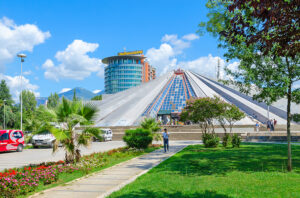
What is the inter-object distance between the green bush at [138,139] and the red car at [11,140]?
30.9 ft

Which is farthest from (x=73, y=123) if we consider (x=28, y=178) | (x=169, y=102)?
(x=169, y=102)

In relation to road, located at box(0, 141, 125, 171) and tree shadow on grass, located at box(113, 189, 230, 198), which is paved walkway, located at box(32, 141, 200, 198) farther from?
road, located at box(0, 141, 125, 171)

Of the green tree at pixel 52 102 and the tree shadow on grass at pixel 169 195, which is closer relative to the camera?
the tree shadow on grass at pixel 169 195

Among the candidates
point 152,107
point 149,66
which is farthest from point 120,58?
point 152,107

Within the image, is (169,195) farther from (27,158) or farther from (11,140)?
(11,140)

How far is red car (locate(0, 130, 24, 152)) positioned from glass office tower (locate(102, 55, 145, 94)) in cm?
12479

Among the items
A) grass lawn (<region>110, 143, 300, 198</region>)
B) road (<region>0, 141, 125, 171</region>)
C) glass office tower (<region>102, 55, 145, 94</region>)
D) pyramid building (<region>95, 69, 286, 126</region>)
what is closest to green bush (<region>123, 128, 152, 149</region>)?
road (<region>0, 141, 125, 171</region>)

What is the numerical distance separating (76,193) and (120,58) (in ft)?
463

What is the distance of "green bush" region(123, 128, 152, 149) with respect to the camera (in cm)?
1744

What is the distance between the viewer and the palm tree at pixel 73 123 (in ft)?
34.3

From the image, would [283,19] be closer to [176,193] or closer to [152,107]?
[176,193]

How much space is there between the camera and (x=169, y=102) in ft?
168

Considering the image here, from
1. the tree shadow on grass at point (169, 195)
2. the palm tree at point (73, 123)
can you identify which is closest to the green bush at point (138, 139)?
the palm tree at point (73, 123)

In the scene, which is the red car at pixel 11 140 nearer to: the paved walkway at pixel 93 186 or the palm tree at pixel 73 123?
the palm tree at pixel 73 123
